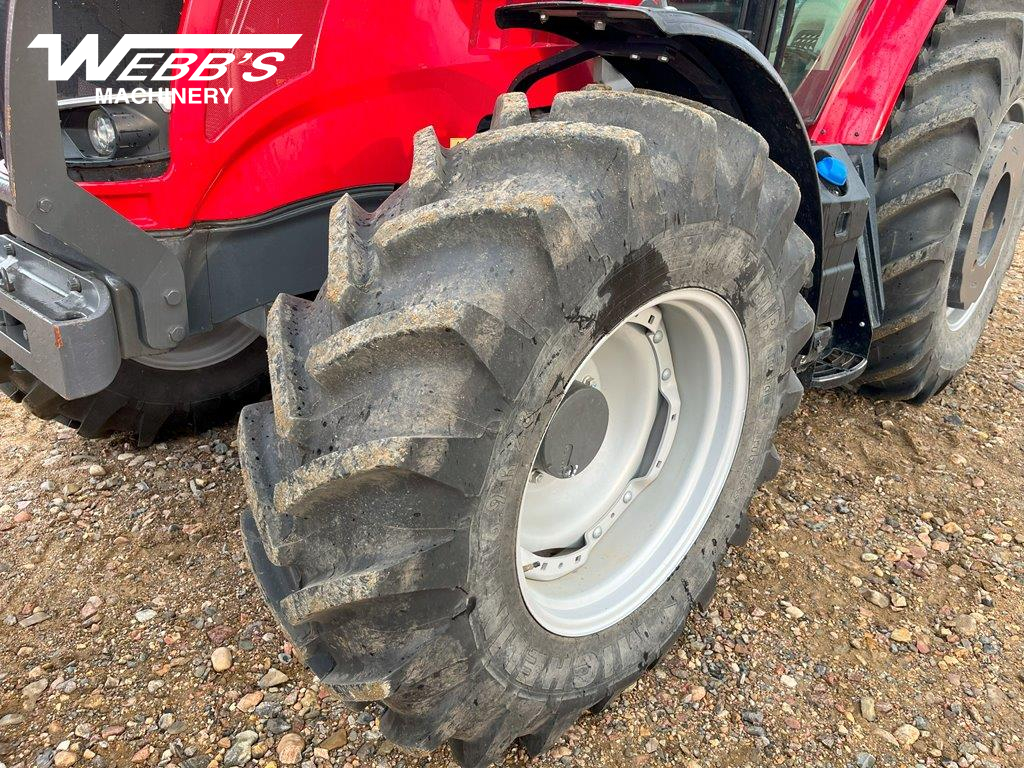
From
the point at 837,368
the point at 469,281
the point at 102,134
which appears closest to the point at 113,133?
the point at 102,134

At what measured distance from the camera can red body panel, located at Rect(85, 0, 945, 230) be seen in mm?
1650

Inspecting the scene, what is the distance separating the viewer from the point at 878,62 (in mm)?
2488

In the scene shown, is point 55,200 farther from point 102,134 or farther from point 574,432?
point 574,432

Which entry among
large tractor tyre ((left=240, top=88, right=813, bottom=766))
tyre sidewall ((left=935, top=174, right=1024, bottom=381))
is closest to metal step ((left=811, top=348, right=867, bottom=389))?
tyre sidewall ((left=935, top=174, right=1024, bottom=381))

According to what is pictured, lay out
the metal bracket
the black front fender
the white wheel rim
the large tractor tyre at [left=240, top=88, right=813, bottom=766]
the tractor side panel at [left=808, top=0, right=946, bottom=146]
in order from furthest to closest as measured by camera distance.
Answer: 1. the tractor side panel at [left=808, top=0, right=946, bottom=146]
2. the white wheel rim
3. the black front fender
4. the metal bracket
5. the large tractor tyre at [left=240, top=88, right=813, bottom=766]

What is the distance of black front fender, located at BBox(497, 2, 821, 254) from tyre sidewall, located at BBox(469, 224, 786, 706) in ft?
1.37

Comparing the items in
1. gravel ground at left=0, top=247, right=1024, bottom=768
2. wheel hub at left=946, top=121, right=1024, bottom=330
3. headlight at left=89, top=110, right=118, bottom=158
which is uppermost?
headlight at left=89, top=110, right=118, bottom=158

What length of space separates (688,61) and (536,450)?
1.03m

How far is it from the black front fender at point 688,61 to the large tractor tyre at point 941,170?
662 millimetres

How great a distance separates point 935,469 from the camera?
2.90 m

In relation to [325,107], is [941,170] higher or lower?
lower

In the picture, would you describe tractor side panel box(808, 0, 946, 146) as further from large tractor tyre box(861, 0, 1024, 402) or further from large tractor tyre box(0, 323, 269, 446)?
large tractor tyre box(0, 323, 269, 446)

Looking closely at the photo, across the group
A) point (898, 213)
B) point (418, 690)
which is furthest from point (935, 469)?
point (418, 690)

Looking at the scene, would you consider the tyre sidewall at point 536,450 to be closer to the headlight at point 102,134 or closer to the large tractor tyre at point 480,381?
the large tractor tyre at point 480,381
